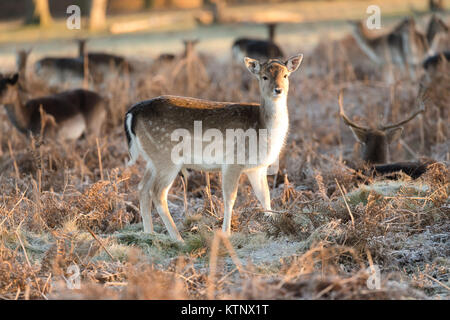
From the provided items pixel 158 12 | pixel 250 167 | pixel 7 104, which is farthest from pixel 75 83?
pixel 158 12

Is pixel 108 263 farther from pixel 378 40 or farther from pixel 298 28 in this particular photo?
pixel 298 28

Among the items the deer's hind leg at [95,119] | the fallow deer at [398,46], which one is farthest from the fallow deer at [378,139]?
the fallow deer at [398,46]

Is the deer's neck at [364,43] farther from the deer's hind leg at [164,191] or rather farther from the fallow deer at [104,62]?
the deer's hind leg at [164,191]

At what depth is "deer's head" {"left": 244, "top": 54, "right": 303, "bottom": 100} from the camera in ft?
20.0

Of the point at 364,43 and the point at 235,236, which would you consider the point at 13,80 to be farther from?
the point at 364,43

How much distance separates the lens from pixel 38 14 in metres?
27.6

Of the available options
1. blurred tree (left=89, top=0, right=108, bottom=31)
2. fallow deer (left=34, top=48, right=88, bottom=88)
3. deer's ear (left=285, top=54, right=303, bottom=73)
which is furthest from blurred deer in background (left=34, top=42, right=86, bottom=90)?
blurred tree (left=89, top=0, right=108, bottom=31)

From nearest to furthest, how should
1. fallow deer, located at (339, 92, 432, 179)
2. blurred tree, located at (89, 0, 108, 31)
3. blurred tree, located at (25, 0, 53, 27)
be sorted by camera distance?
fallow deer, located at (339, 92, 432, 179)
blurred tree, located at (89, 0, 108, 31)
blurred tree, located at (25, 0, 53, 27)

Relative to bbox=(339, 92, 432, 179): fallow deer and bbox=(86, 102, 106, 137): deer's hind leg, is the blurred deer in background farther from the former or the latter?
bbox=(339, 92, 432, 179): fallow deer

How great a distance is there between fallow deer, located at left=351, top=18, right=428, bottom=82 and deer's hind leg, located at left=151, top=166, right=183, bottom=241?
8865mm

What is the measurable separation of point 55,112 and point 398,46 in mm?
7924

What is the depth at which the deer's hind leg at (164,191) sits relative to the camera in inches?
245

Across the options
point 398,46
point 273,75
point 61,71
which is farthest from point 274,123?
point 398,46

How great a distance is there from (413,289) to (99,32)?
21.6m
